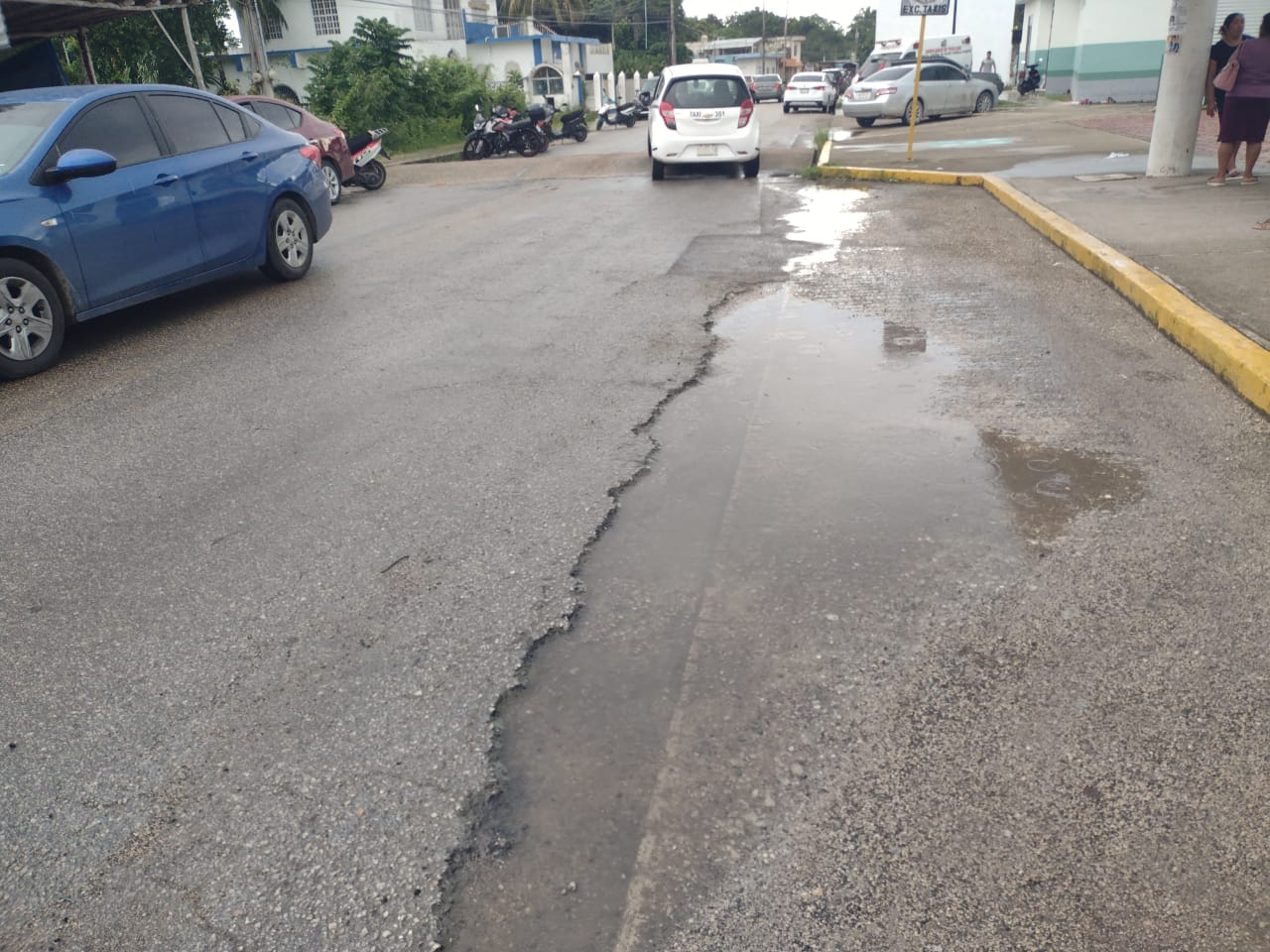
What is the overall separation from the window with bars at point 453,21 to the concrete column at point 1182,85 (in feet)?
143

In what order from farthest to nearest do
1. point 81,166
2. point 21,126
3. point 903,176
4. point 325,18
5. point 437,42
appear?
point 437,42, point 325,18, point 903,176, point 21,126, point 81,166

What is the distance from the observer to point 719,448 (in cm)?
483

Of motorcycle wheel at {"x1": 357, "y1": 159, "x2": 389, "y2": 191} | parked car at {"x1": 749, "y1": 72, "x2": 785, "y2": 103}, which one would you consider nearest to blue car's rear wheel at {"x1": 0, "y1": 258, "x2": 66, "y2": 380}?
motorcycle wheel at {"x1": 357, "y1": 159, "x2": 389, "y2": 191}

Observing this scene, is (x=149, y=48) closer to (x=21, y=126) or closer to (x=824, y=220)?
(x=824, y=220)

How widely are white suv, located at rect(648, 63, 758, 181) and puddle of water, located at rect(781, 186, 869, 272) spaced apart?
179 cm

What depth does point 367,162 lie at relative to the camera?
710 inches

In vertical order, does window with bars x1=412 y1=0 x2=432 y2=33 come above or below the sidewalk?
above

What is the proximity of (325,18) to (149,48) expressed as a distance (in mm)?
17589

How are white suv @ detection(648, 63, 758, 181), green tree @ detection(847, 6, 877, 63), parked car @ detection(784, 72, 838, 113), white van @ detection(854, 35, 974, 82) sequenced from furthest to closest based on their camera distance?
green tree @ detection(847, 6, 877, 63) → parked car @ detection(784, 72, 838, 113) → white van @ detection(854, 35, 974, 82) → white suv @ detection(648, 63, 758, 181)

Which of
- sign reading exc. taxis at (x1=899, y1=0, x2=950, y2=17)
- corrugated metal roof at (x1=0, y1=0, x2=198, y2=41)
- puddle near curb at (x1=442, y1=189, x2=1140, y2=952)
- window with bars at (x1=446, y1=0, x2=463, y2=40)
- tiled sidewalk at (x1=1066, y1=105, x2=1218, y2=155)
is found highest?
window with bars at (x1=446, y1=0, x2=463, y2=40)

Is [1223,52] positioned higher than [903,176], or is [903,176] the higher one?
[1223,52]

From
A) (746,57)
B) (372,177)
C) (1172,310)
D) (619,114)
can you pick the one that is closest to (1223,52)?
(1172,310)

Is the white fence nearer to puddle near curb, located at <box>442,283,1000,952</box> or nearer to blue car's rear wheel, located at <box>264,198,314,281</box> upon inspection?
blue car's rear wheel, located at <box>264,198,314,281</box>

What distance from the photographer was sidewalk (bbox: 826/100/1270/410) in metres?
7.07
